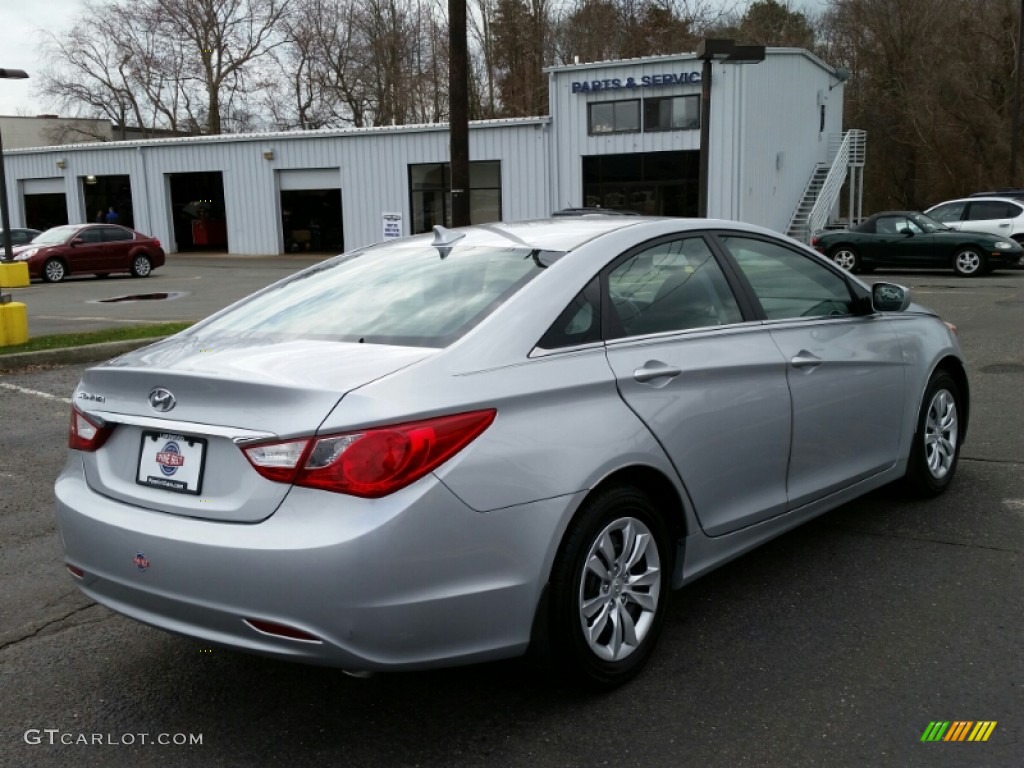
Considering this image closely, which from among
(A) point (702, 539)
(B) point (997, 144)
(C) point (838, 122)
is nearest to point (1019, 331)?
(A) point (702, 539)

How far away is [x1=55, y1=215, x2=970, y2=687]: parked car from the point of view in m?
2.80

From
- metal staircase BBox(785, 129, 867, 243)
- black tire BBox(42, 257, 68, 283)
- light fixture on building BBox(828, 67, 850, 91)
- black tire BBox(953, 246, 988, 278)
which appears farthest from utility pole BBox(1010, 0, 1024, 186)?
black tire BBox(42, 257, 68, 283)

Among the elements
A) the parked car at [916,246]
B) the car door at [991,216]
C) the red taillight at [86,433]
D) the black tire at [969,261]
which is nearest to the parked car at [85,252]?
the parked car at [916,246]

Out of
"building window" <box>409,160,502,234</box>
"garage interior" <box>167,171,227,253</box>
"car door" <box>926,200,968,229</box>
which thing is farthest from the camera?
"garage interior" <box>167,171,227,253</box>

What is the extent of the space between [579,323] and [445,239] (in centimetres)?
92

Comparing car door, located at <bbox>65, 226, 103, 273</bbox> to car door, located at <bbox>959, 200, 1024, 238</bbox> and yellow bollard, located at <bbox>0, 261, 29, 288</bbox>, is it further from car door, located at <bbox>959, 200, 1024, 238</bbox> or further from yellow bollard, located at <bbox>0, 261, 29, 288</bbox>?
car door, located at <bbox>959, 200, 1024, 238</bbox>

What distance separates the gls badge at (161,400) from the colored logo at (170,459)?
107 mm

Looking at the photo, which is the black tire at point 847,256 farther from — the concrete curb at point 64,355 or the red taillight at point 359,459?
the red taillight at point 359,459

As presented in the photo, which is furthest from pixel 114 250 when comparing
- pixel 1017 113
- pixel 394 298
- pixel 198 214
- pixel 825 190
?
pixel 1017 113

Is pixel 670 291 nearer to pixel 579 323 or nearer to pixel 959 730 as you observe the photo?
pixel 579 323

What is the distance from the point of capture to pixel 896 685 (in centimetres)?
338

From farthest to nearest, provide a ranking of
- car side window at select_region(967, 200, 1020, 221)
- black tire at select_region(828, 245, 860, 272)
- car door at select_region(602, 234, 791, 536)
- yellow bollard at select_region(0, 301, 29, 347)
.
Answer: car side window at select_region(967, 200, 1020, 221) < black tire at select_region(828, 245, 860, 272) < yellow bollard at select_region(0, 301, 29, 347) < car door at select_region(602, 234, 791, 536)

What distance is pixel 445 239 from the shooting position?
4121mm

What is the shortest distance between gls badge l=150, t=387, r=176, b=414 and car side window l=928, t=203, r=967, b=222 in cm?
2402
